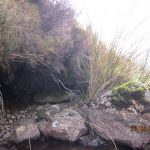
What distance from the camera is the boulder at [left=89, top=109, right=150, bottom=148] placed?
251 cm

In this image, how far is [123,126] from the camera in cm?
259

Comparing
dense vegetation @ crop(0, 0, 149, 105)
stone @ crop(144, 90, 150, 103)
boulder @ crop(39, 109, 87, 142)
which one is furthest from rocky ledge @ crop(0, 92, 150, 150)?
dense vegetation @ crop(0, 0, 149, 105)

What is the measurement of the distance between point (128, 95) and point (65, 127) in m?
0.73

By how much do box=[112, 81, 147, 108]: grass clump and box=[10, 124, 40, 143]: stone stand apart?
2.83ft

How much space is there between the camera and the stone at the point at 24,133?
2.58m

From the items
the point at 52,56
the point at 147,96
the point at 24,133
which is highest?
the point at 52,56

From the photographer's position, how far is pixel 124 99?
2752 millimetres

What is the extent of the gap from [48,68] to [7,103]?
620 mm

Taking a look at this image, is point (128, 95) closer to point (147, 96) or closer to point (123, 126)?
point (147, 96)

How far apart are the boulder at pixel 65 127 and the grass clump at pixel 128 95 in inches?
16.9

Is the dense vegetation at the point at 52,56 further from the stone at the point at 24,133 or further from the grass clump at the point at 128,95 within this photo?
the stone at the point at 24,133

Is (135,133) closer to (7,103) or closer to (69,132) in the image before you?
→ (69,132)
